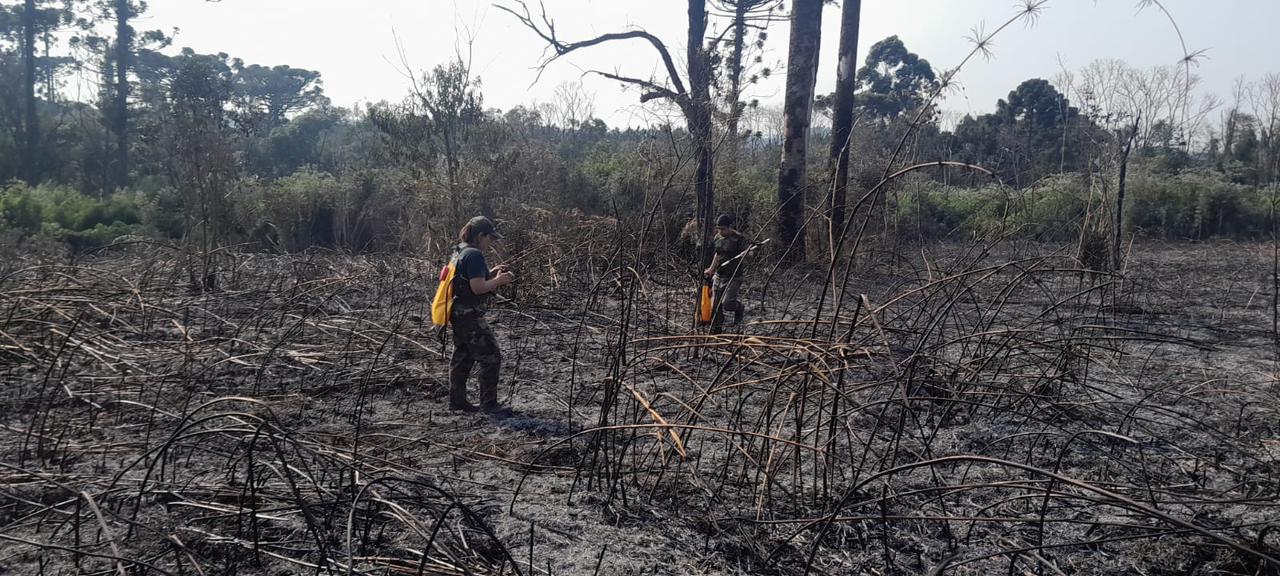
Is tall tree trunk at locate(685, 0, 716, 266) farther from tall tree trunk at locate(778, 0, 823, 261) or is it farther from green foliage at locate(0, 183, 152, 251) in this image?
green foliage at locate(0, 183, 152, 251)

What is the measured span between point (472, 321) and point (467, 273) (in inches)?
12.3

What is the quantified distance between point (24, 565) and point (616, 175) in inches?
533

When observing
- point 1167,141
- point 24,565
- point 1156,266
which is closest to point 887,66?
point 1167,141

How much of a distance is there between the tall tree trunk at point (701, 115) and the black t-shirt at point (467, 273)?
1478 mm

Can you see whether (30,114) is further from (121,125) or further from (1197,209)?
(1197,209)

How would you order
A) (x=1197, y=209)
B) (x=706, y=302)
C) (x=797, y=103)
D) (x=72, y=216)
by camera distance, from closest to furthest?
1. (x=706, y=302)
2. (x=797, y=103)
3. (x=72, y=216)
4. (x=1197, y=209)

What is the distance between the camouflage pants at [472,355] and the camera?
4.79 meters

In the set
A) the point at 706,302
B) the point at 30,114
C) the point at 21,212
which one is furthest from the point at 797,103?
the point at 30,114

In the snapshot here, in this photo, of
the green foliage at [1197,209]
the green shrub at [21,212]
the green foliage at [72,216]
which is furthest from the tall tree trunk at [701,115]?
the green shrub at [21,212]

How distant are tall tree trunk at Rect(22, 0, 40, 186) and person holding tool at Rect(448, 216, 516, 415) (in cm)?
2503

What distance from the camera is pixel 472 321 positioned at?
15.7 feet

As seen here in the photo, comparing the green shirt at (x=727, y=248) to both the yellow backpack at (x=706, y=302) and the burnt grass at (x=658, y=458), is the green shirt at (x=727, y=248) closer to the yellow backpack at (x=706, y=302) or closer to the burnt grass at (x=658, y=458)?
the yellow backpack at (x=706, y=302)

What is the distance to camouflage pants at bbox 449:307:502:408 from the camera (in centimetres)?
479

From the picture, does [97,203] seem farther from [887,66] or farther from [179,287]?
[887,66]
